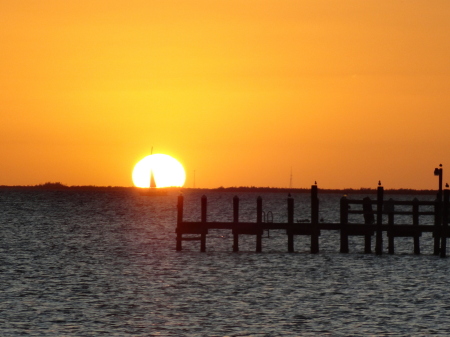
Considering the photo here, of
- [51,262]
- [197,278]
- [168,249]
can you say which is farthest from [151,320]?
[168,249]

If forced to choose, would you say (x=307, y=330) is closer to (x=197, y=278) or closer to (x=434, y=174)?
(x=197, y=278)

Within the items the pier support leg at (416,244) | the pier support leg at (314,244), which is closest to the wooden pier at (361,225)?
the pier support leg at (314,244)

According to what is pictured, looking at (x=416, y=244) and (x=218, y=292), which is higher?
(x=416, y=244)

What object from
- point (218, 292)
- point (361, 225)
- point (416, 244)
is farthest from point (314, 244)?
point (218, 292)

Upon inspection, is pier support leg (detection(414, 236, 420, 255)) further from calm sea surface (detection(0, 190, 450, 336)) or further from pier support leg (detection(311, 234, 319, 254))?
pier support leg (detection(311, 234, 319, 254))

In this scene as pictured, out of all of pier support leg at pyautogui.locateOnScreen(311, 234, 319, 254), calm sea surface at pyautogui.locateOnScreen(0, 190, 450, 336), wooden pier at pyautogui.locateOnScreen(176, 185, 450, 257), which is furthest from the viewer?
pier support leg at pyautogui.locateOnScreen(311, 234, 319, 254)

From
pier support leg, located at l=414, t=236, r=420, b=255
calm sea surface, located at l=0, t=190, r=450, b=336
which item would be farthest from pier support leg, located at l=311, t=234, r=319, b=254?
pier support leg, located at l=414, t=236, r=420, b=255

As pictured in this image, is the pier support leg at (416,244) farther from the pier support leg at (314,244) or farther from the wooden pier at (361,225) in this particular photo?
the pier support leg at (314,244)

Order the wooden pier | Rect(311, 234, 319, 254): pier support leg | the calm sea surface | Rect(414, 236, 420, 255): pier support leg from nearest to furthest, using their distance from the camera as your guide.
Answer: the calm sea surface, the wooden pier, Rect(311, 234, 319, 254): pier support leg, Rect(414, 236, 420, 255): pier support leg

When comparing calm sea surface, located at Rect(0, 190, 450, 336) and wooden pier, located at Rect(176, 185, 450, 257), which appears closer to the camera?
calm sea surface, located at Rect(0, 190, 450, 336)

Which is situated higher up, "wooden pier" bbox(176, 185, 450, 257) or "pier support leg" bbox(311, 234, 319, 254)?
"wooden pier" bbox(176, 185, 450, 257)

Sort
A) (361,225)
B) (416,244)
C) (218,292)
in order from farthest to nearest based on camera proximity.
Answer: (416,244) < (361,225) < (218,292)

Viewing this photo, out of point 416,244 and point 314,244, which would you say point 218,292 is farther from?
point 416,244

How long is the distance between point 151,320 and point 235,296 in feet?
18.0
